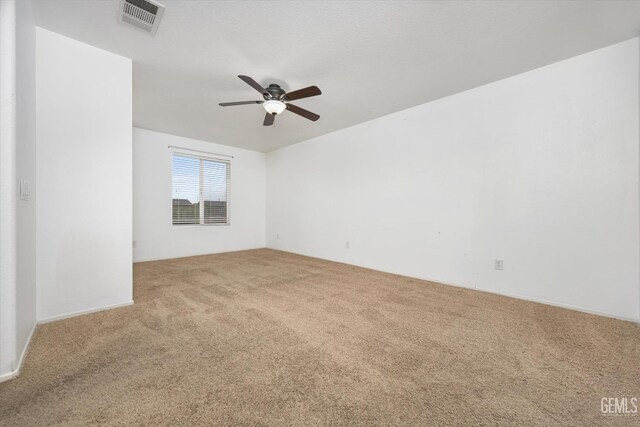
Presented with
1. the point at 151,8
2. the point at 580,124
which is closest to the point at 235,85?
the point at 151,8

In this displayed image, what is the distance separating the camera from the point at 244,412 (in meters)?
1.15

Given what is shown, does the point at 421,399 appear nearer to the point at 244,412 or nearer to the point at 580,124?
the point at 244,412

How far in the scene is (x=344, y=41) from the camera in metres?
2.14

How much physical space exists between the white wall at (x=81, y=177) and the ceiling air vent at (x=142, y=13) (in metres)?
0.65

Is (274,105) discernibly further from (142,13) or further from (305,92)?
(142,13)

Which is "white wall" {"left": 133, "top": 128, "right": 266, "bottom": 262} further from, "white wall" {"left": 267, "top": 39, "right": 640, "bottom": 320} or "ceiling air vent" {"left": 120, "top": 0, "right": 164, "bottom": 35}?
"ceiling air vent" {"left": 120, "top": 0, "right": 164, "bottom": 35}

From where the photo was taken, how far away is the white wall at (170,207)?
449 centimetres

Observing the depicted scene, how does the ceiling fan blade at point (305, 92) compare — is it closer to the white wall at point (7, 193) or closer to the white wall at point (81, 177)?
the white wall at point (81, 177)

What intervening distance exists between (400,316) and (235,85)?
3.22 meters

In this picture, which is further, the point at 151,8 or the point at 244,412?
the point at 151,8

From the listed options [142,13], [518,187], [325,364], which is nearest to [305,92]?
[142,13]

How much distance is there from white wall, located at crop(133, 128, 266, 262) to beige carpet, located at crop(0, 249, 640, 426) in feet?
8.14

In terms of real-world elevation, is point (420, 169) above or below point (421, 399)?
above

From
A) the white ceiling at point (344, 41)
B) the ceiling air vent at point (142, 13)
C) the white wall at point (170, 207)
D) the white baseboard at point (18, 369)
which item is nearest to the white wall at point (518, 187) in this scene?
the white ceiling at point (344, 41)
